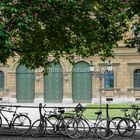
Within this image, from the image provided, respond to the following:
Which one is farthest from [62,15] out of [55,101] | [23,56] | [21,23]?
[55,101]

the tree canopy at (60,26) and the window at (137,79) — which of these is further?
the window at (137,79)

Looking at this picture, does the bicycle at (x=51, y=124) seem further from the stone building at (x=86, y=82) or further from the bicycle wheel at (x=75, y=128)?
the stone building at (x=86, y=82)

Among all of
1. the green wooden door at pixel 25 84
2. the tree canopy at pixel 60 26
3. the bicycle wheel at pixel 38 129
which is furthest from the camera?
the green wooden door at pixel 25 84

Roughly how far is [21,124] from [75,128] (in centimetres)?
218

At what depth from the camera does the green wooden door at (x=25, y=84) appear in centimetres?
6100

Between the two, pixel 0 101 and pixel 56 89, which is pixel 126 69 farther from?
pixel 0 101

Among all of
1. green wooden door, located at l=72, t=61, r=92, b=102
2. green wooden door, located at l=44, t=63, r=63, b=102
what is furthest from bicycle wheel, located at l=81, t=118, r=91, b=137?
green wooden door, located at l=44, t=63, r=63, b=102

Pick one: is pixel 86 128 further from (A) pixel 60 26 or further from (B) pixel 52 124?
(A) pixel 60 26

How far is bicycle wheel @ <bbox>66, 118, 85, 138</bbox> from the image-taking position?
58.9ft

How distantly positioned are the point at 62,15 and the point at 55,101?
4418 centimetres

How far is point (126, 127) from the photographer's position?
59.1 ft

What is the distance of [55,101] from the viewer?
197 ft

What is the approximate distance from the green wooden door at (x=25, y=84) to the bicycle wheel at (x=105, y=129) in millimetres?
43152

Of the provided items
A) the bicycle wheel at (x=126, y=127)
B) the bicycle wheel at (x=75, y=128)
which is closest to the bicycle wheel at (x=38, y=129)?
→ the bicycle wheel at (x=75, y=128)
